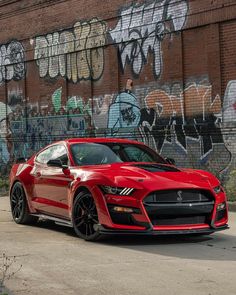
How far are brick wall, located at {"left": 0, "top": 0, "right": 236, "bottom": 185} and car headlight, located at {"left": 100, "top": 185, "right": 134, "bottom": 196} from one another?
6.94 metres

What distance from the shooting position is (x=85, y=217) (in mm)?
8305

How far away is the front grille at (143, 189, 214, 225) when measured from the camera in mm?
7824

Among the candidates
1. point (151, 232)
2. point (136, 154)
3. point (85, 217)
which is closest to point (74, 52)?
point (136, 154)

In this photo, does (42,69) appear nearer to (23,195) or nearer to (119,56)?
(119,56)

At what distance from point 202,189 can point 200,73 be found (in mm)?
7492

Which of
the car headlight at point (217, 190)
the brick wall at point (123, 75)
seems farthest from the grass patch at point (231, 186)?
the car headlight at point (217, 190)

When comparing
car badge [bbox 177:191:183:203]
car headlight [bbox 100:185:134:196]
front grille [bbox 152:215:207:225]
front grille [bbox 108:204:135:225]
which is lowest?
front grille [bbox 152:215:207:225]

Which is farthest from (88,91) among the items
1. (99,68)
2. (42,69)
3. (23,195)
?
(23,195)

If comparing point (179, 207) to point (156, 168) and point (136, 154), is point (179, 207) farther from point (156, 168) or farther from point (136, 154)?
point (136, 154)

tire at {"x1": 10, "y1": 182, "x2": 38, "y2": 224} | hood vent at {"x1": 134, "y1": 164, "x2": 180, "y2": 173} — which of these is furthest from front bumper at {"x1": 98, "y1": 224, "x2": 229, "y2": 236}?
tire at {"x1": 10, "y1": 182, "x2": 38, "y2": 224}

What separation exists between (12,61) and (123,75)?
6.28 meters

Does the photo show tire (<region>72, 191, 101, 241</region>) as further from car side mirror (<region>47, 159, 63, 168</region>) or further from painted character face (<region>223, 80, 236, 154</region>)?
painted character face (<region>223, 80, 236, 154</region>)

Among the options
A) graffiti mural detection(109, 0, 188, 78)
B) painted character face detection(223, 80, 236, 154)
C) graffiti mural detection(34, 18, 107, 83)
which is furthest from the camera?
graffiti mural detection(34, 18, 107, 83)

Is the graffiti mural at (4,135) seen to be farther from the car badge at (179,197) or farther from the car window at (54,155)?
the car badge at (179,197)
